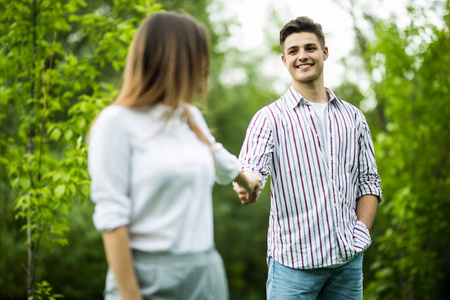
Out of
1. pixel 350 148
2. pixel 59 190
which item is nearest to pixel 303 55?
pixel 350 148

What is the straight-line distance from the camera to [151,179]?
4.37 feet

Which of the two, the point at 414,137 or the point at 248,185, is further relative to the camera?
the point at 414,137

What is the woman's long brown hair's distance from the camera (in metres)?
1.40

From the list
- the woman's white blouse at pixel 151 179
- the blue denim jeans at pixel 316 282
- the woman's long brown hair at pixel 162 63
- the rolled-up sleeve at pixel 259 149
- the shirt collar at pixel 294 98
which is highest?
the shirt collar at pixel 294 98

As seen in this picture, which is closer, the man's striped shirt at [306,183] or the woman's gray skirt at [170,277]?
the woman's gray skirt at [170,277]

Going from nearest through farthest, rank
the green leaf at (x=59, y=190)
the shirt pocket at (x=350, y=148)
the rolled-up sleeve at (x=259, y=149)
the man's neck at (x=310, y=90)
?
the rolled-up sleeve at (x=259, y=149) < the shirt pocket at (x=350, y=148) < the man's neck at (x=310, y=90) < the green leaf at (x=59, y=190)

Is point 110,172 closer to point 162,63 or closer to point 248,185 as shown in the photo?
point 162,63

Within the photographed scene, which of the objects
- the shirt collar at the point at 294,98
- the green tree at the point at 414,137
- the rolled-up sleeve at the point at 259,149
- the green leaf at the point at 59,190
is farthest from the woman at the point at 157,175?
the green tree at the point at 414,137

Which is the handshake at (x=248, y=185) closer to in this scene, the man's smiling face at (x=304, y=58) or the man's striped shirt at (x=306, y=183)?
the man's striped shirt at (x=306, y=183)

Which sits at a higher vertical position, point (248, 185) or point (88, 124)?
point (88, 124)

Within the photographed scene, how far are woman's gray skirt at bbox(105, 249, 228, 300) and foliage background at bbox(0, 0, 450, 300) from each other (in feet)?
1.85

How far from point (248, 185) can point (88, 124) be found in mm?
1668

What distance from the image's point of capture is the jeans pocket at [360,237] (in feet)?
7.43

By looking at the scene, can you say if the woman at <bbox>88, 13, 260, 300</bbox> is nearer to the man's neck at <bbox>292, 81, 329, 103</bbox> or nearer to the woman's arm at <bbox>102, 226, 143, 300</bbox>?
the woman's arm at <bbox>102, 226, 143, 300</bbox>
